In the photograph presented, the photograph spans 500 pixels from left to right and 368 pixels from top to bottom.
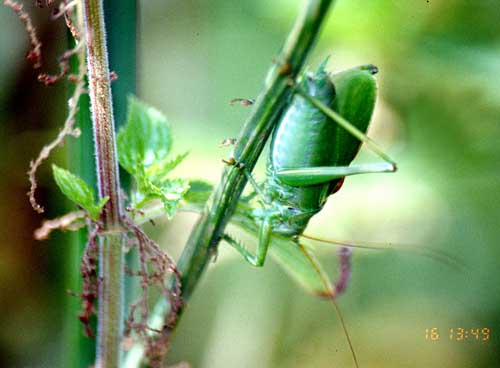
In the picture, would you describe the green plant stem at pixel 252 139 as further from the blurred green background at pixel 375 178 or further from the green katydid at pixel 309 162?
the blurred green background at pixel 375 178

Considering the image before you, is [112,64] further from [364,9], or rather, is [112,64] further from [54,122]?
[364,9]

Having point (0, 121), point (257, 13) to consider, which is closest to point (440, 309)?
point (257, 13)

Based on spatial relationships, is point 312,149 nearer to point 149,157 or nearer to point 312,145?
point 312,145

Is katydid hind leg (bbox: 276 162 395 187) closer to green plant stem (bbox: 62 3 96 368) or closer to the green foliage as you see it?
the green foliage
